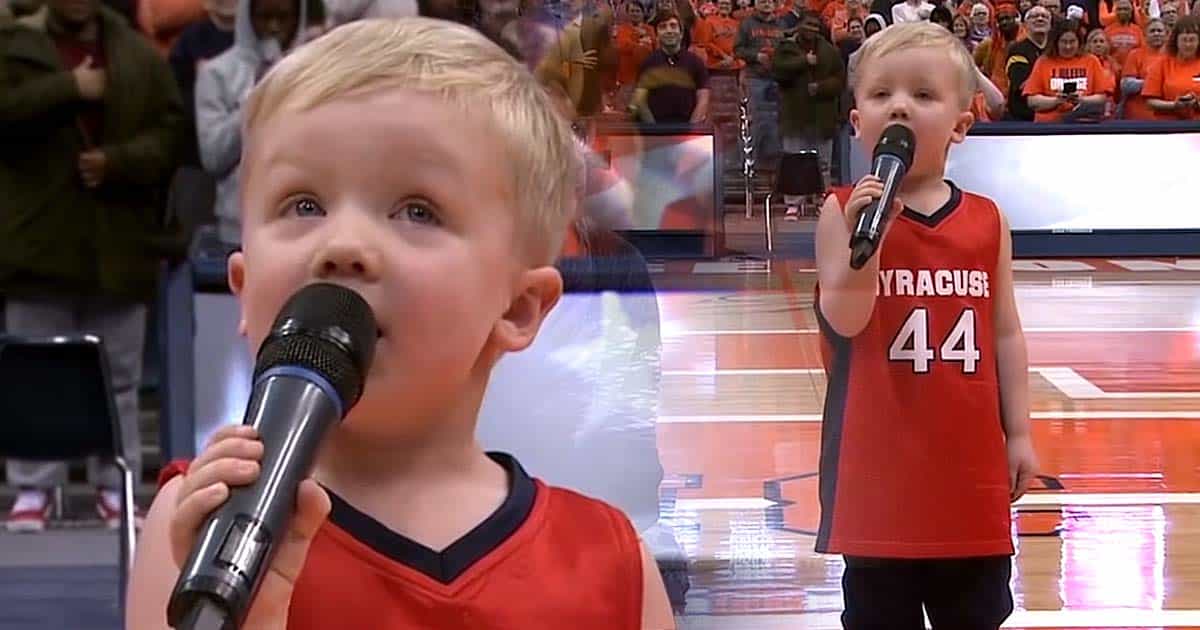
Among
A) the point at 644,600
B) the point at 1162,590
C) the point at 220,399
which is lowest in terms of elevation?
the point at 1162,590

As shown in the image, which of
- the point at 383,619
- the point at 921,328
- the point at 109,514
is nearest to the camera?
the point at 383,619

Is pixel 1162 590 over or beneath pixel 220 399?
beneath

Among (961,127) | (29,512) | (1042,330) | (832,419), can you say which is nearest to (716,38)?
(961,127)

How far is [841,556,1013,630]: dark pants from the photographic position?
1.32 m

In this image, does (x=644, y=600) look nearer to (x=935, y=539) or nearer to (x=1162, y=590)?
(x=935, y=539)

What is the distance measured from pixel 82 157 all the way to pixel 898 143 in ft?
2.30

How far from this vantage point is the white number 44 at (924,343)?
1.24 meters

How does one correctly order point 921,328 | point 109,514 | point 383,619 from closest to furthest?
point 383,619, point 921,328, point 109,514

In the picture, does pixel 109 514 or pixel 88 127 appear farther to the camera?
pixel 109 514

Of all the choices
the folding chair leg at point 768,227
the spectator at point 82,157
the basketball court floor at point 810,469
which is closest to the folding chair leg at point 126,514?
the spectator at point 82,157

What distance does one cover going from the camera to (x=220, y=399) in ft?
4.77

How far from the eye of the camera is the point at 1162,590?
7.16 feet

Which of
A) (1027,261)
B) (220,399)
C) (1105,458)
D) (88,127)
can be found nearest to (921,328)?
(1027,261)

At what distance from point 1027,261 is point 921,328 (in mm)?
286
